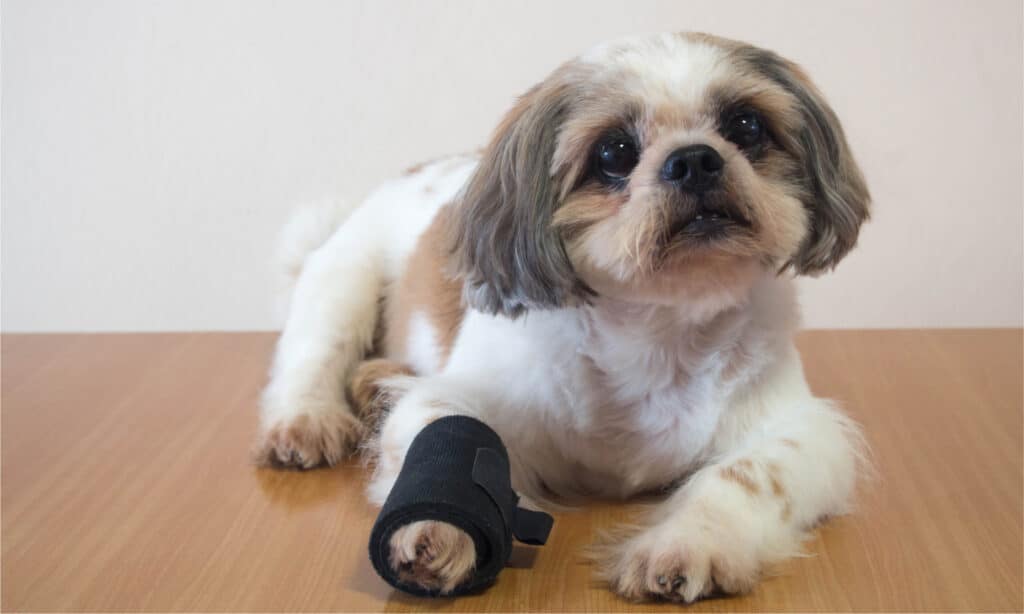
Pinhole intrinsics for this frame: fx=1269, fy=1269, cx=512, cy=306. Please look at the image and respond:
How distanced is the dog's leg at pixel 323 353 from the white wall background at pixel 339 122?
2.47ft

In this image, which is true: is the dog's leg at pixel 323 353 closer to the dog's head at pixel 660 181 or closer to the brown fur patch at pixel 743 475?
the dog's head at pixel 660 181

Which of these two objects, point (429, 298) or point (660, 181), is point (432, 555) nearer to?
point (660, 181)

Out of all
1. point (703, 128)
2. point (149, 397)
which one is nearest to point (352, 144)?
point (149, 397)

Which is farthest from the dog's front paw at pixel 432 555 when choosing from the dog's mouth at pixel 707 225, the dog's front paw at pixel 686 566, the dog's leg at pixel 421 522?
the dog's mouth at pixel 707 225

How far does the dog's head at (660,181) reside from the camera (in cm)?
183

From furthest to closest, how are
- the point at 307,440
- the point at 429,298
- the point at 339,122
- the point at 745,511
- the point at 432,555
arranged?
the point at 339,122 < the point at 429,298 < the point at 307,440 < the point at 745,511 < the point at 432,555

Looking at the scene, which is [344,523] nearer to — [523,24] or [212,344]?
[212,344]

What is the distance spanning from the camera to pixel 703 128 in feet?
6.29

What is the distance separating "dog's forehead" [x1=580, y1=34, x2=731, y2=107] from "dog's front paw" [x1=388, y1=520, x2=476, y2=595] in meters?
0.71

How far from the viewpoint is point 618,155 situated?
191cm

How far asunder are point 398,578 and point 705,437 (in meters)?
0.61

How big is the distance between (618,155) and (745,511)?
22.4 inches

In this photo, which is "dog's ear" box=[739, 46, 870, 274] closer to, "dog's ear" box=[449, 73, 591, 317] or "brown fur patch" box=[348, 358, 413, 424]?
"dog's ear" box=[449, 73, 591, 317]

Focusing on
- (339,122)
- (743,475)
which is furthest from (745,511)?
(339,122)
